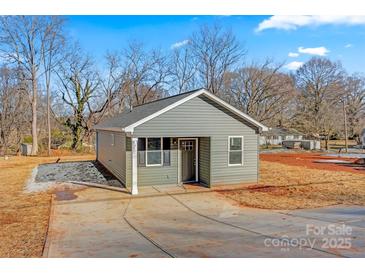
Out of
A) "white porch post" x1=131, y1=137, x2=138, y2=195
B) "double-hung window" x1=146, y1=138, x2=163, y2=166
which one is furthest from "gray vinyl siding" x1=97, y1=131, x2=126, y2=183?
"white porch post" x1=131, y1=137, x2=138, y2=195

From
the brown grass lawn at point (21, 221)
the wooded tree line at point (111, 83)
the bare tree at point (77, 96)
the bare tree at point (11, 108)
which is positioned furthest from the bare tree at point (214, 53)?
the brown grass lawn at point (21, 221)

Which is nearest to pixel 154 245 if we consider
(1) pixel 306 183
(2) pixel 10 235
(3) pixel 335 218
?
(2) pixel 10 235

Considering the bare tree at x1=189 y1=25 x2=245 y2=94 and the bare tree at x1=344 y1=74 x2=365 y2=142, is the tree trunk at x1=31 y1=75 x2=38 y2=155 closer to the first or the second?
the bare tree at x1=189 y1=25 x2=245 y2=94

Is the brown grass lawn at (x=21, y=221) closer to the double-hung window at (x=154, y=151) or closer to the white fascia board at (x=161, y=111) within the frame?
the white fascia board at (x=161, y=111)

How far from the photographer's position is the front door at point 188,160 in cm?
1260

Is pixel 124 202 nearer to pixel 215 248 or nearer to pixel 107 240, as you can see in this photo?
pixel 107 240

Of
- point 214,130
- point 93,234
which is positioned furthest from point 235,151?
point 93,234

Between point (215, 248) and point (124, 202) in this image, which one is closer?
point (215, 248)

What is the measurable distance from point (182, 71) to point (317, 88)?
2070cm

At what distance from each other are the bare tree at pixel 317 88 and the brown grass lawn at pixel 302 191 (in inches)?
1094

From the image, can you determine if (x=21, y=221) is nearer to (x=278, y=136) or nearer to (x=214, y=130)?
(x=214, y=130)

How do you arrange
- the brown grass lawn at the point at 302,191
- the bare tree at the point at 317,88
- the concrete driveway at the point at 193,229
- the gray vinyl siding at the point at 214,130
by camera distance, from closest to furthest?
the concrete driveway at the point at 193,229, the brown grass lawn at the point at 302,191, the gray vinyl siding at the point at 214,130, the bare tree at the point at 317,88

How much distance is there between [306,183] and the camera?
12.9m

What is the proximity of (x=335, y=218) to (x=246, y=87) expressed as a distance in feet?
95.9
